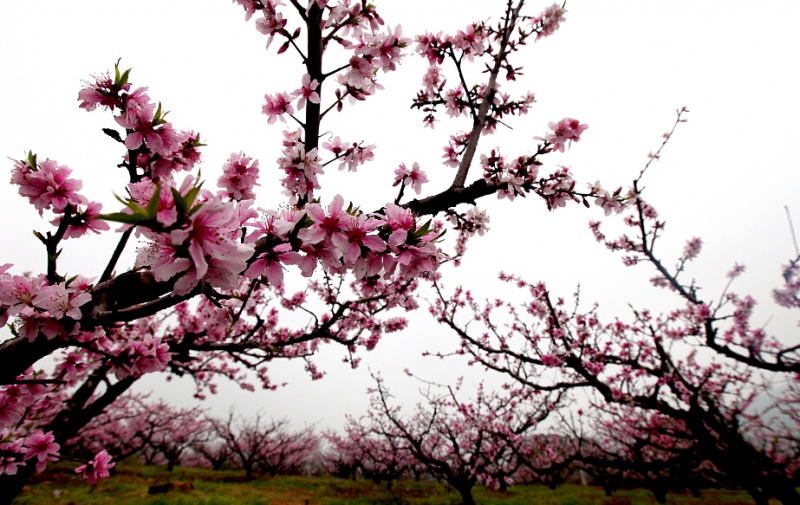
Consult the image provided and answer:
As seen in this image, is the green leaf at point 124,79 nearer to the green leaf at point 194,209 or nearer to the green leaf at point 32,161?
the green leaf at point 32,161

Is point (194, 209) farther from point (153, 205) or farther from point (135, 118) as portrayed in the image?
point (135, 118)

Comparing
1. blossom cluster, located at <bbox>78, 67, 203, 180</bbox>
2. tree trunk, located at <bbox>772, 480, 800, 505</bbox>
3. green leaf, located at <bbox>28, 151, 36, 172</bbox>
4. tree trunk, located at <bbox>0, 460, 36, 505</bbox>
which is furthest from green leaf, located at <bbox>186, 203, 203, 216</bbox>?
tree trunk, located at <bbox>772, 480, 800, 505</bbox>

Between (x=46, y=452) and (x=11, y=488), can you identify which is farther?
(x=11, y=488)

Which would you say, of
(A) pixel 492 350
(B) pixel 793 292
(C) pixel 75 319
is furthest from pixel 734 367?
(C) pixel 75 319

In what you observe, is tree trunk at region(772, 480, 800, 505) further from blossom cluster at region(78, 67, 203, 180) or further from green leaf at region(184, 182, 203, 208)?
blossom cluster at region(78, 67, 203, 180)

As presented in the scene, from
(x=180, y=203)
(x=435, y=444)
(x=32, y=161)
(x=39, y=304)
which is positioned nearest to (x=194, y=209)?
(x=180, y=203)

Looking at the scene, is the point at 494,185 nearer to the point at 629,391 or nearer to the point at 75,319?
the point at 75,319

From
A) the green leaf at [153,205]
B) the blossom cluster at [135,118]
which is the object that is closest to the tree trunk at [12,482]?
the blossom cluster at [135,118]

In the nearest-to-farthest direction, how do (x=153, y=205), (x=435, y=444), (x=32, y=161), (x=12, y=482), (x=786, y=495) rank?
(x=153, y=205), (x=32, y=161), (x=12, y=482), (x=786, y=495), (x=435, y=444)

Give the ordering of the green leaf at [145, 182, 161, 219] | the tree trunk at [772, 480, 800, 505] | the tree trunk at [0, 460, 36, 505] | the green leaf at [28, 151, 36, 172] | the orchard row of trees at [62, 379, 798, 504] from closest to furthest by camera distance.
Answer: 1. the green leaf at [145, 182, 161, 219]
2. the green leaf at [28, 151, 36, 172]
3. the tree trunk at [0, 460, 36, 505]
4. the tree trunk at [772, 480, 800, 505]
5. the orchard row of trees at [62, 379, 798, 504]

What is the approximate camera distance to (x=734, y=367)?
425 inches

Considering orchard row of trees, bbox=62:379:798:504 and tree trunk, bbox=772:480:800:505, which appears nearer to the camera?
tree trunk, bbox=772:480:800:505

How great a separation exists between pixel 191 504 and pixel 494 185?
12356 mm

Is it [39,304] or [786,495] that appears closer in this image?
[39,304]
